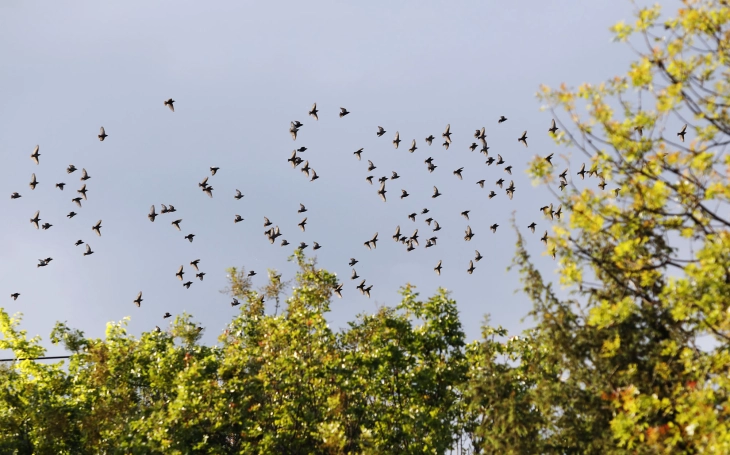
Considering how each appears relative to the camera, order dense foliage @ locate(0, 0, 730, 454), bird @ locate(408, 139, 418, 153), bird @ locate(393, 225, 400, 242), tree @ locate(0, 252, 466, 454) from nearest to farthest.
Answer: dense foliage @ locate(0, 0, 730, 454) → tree @ locate(0, 252, 466, 454) → bird @ locate(408, 139, 418, 153) → bird @ locate(393, 225, 400, 242)

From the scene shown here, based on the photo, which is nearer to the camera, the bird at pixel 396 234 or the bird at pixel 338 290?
the bird at pixel 338 290

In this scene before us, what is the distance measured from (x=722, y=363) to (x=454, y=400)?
12.6 m

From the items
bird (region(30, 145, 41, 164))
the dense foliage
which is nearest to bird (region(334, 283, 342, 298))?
the dense foliage

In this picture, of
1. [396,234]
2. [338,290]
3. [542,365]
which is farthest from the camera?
[396,234]

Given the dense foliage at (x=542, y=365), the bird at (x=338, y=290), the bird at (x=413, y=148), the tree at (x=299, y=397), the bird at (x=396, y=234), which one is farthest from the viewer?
the bird at (x=396, y=234)

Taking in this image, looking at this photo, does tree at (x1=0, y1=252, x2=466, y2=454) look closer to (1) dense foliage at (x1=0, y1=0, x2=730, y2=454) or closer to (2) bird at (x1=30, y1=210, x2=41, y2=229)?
(1) dense foliage at (x1=0, y1=0, x2=730, y2=454)

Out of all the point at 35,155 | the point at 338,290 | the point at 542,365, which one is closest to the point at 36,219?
the point at 35,155

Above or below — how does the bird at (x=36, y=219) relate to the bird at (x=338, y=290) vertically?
above

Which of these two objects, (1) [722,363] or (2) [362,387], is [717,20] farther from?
(2) [362,387]

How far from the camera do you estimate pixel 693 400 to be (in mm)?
13156

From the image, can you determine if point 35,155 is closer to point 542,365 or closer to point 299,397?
point 299,397

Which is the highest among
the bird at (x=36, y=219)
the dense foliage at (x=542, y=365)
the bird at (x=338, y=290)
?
the bird at (x=36, y=219)

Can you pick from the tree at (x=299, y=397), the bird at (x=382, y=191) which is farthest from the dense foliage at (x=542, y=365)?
the bird at (x=382, y=191)

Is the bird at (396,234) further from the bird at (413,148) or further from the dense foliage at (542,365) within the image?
the dense foliage at (542,365)
